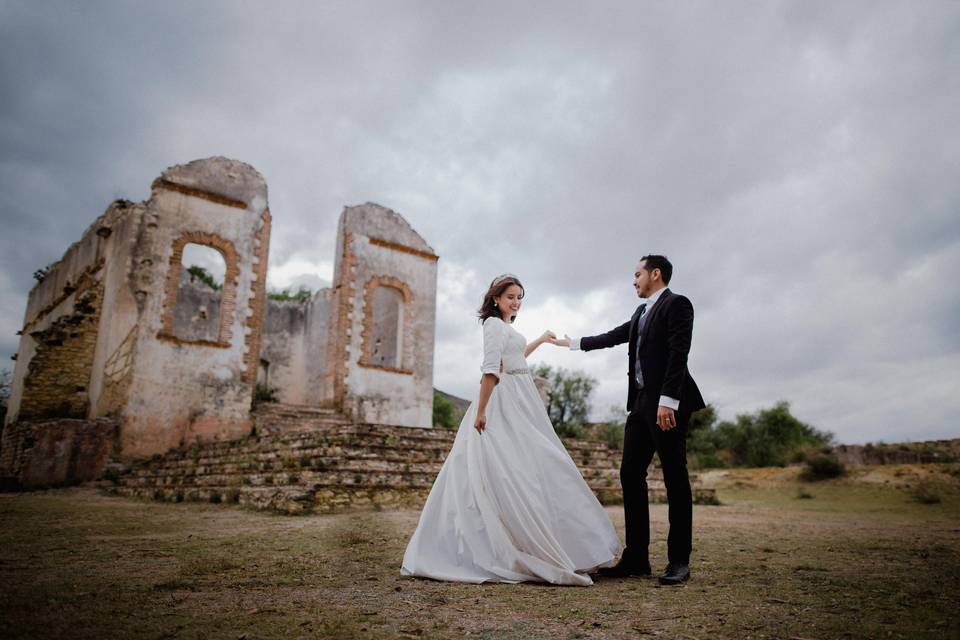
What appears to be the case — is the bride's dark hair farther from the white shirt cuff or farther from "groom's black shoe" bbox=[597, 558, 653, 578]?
"groom's black shoe" bbox=[597, 558, 653, 578]

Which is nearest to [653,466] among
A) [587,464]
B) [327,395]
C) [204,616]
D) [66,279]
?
[587,464]

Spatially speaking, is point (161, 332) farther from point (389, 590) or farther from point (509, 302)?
point (389, 590)

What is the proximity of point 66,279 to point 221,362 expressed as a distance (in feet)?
24.7

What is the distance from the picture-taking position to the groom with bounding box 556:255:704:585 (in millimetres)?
3152

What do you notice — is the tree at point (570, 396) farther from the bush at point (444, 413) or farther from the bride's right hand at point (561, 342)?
the bride's right hand at point (561, 342)

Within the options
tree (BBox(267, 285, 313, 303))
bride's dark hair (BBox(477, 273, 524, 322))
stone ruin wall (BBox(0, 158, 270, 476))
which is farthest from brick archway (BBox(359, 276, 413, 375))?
tree (BBox(267, 285, 313, 303))

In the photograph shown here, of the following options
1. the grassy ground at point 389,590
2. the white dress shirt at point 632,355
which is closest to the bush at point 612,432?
the grassy ground at point 389,590

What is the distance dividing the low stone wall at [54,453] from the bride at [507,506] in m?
9.98

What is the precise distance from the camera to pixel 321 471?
282 inches

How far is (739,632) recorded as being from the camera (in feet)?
6.68

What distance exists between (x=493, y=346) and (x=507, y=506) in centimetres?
97

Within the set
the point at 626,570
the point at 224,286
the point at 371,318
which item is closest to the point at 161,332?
the point at 224,286

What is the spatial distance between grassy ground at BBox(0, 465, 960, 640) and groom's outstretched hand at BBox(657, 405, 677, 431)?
0.81m

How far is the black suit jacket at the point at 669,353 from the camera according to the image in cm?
321
